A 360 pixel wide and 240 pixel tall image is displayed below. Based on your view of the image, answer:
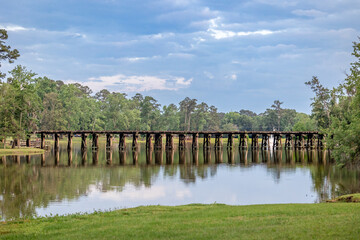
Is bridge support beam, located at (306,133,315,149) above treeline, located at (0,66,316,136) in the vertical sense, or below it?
below

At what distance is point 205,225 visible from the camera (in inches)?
466

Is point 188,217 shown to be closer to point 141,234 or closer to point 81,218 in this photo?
point 141,234

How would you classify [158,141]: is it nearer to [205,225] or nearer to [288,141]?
[288,141]

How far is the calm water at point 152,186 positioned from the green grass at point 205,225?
523 centimetres

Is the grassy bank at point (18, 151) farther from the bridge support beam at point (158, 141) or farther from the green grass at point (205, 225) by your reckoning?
the green grass at point (205, 225)

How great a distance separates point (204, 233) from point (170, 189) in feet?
50.1

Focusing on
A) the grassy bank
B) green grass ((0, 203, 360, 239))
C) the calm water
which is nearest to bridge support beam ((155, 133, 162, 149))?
the grassy bank

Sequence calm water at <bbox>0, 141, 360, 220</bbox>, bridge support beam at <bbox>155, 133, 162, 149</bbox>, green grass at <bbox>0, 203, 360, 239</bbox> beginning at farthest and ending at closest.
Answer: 1. bridge support beam at <bbox>155, 133, 162, 149</bbox>
2. calm water at <bbox>0, 141, 360, 220</bbox>
3. green grass at <bbox>0, 203, 360, 239</bbox>

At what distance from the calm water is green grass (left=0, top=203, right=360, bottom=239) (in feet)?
17.2

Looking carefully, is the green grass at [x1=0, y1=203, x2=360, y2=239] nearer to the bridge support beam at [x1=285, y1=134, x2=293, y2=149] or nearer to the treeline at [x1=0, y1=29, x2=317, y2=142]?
the treeline at [x1=0, y1=29, x2=317, y2=142]

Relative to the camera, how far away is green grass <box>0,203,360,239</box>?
1028 cm

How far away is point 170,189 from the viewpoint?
84.7 feet

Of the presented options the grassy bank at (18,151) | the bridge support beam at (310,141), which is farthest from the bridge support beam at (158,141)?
the bridge support beam at (310,141)

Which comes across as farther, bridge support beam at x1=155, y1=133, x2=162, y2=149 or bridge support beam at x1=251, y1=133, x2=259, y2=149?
bridge support beam at x1=251, y1=133, x2=259, y2=149
